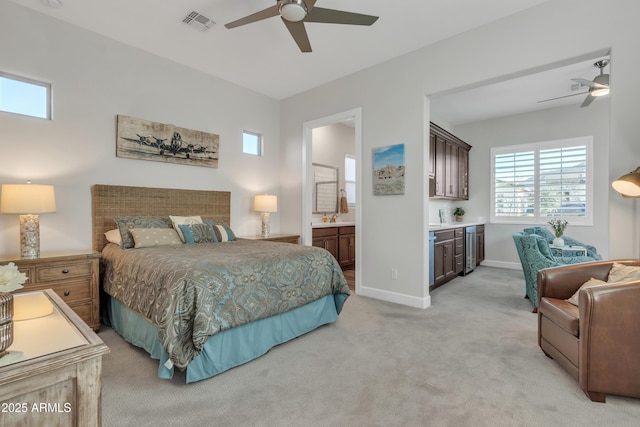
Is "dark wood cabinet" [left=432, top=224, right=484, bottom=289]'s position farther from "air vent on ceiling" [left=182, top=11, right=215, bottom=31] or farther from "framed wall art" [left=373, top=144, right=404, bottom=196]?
"air vent on ceiling" [left=182, top=11, right=215, bottom=31]

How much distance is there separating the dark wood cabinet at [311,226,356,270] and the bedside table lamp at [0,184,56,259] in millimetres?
3398

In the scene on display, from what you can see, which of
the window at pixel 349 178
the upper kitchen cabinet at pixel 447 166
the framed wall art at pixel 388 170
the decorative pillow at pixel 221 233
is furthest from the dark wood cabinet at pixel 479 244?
the decorative pillow at pixel 221 233

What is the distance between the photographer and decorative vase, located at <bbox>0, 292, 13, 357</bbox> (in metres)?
1.09

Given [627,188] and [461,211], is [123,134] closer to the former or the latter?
[627,188]

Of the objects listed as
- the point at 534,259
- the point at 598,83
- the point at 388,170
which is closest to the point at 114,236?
the point at 388,170

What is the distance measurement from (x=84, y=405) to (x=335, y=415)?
4.01 ft

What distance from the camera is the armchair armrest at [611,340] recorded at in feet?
6.00

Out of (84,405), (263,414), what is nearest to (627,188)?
(263,414)

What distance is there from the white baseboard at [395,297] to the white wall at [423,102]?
12 millimetres

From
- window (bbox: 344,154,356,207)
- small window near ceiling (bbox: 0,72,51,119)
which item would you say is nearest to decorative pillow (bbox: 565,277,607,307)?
window (bbox: 344,154,356,207)

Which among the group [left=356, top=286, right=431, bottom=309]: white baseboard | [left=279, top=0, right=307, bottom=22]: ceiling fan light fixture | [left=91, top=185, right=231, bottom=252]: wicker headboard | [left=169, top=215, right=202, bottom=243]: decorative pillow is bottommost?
[left=356, top=286, right=431, bottom=309]: white baseboard

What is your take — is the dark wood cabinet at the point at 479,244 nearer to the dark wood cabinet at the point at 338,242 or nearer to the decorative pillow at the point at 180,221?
the dark wood cabinet at the point at 338,242

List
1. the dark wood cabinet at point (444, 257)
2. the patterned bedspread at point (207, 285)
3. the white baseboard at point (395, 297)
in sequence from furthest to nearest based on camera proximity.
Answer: the dark wood cabinet at point (444, 257) < the white baseboard at point (395, 297) < the patterned bedspread at point (207, 285)

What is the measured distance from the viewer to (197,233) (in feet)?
11.9
